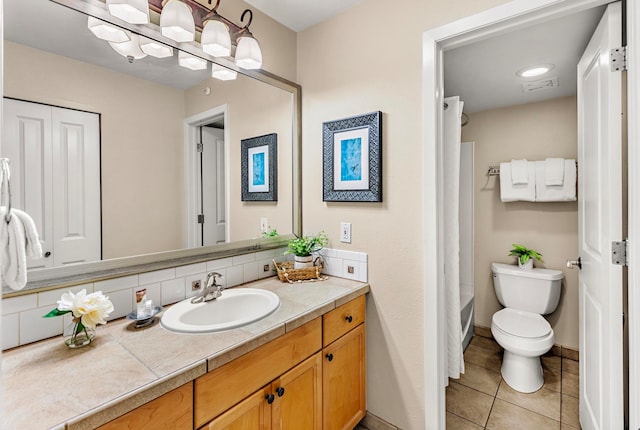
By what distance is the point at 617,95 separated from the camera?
1.21 meters

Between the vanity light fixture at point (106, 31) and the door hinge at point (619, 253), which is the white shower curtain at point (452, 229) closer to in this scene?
the door hinge at point (619, 253)

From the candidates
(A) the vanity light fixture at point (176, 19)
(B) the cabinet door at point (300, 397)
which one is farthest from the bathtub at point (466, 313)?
(A) the vanity light fixture at point (176, 19)

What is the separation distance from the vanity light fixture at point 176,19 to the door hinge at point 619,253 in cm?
193

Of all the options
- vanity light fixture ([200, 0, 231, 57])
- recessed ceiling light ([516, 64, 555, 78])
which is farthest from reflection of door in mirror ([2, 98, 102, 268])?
recessed ceiling light ([516, 64, 555, 78])

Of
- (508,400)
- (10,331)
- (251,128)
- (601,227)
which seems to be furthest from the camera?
(508,400)

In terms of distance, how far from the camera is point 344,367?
156 centimetres

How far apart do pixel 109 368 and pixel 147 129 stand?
957mm

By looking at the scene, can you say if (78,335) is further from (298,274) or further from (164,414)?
(298,274)

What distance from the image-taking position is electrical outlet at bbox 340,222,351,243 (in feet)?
5.91

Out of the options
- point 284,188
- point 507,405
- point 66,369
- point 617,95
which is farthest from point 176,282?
point 507,405

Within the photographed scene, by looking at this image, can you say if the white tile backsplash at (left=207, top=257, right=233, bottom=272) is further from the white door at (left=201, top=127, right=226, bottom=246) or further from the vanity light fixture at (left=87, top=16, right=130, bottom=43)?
the vanity light fixture at (left=87, top=16, right=130, bottom=43)

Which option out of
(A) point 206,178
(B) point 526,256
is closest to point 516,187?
(B) point 526,256

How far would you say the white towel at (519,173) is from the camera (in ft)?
8.31

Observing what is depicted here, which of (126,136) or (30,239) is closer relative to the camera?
(30,239)
